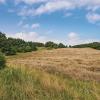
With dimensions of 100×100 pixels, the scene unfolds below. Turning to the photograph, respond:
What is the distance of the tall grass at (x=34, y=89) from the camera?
1109 centimetres

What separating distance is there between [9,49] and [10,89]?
62.1 m

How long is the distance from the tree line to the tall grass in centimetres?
5171

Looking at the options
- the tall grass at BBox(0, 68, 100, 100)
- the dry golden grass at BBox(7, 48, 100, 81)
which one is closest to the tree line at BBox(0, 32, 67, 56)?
the dry golden grass at BBox(7, 48, 100, 81)

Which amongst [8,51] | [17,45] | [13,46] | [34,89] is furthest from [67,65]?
[17,45]

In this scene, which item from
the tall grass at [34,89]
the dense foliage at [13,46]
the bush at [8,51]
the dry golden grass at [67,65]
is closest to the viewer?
the tall grass at [34,89]

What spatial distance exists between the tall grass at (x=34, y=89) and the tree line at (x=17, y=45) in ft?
170

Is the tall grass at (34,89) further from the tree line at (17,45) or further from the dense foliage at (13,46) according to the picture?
the dense foliage at (13,46)

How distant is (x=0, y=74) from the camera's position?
500 inches

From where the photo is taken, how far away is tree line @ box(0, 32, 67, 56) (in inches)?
2778

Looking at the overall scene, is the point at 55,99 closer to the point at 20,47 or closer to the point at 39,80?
the point at 39,80

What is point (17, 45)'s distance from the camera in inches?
3204

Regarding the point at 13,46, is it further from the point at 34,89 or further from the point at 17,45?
the point at 34,89

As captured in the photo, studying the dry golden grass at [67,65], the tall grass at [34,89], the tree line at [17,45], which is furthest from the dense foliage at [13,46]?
the tall grass at [34,89]

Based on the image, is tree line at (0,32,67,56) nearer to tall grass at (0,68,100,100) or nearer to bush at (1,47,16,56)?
bush at (1,47,16,56)
